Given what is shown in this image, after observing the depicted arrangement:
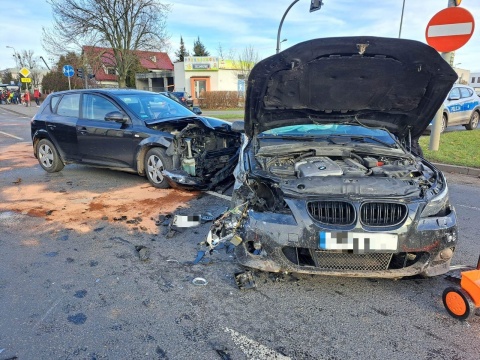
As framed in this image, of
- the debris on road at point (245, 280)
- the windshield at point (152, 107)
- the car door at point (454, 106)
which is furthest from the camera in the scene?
the car door at point (454, 106)

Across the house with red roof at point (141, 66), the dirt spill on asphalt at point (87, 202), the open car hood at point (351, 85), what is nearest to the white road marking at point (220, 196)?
the dirt spill on asphalt at point (87, 202)

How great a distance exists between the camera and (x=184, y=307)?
108 inches

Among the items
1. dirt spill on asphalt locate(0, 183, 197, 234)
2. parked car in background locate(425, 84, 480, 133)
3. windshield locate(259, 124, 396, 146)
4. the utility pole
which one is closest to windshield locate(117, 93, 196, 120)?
dirt spill on asphalt locate(0, 183, 197, 234)

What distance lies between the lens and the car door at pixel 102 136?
244 inches

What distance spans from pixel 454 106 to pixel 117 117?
11.1 metres

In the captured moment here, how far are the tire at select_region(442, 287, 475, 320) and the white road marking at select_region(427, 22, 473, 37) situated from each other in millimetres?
6280

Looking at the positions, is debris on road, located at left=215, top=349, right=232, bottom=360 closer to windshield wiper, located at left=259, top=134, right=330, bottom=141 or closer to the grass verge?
windshield wiper, located at left=259, top=134, right=330, bottom=141

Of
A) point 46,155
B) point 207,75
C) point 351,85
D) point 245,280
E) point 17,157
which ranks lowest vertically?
point 245,280

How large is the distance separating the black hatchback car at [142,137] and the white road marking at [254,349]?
3.42 m

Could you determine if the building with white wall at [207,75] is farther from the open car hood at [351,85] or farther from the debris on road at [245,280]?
the debris on road at [245,280]

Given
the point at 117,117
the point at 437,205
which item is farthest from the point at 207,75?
the point at 437,205

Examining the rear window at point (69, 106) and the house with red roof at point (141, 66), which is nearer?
the rear window at point (69, 106)

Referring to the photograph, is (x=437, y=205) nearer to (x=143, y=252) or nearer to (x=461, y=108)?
(x=143, y=252)

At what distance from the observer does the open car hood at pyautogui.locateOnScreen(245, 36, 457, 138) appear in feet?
11.4
